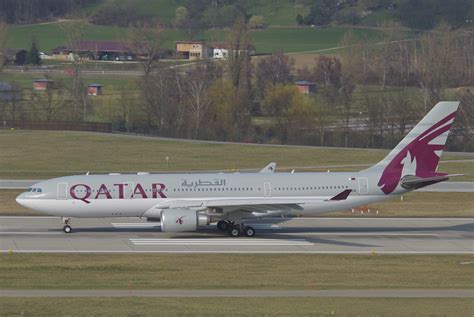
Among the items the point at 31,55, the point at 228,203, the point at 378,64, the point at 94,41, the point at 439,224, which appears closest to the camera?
the point at 228,203

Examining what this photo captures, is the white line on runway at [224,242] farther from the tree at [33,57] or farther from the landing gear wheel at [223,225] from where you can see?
the tree at [33,57]

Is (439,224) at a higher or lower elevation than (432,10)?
lower

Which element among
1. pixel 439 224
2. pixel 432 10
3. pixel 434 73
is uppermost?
pixel 432 10

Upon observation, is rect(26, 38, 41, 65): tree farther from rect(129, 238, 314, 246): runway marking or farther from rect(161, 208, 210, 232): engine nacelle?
rect(129, 238, 314, 246): runway marking

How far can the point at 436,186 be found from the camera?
68.0 m

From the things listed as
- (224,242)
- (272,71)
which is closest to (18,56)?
(272,71)

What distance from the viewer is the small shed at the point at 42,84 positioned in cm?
12671

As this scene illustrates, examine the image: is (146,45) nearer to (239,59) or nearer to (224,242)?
(239,59)

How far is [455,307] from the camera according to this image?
30891 millimetres

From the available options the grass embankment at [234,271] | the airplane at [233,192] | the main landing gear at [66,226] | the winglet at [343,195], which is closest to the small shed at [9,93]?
the main landing gear at [66,226]

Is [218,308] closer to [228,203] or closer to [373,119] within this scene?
[228,203]

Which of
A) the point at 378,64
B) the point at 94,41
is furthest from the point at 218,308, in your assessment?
the point at 94,41

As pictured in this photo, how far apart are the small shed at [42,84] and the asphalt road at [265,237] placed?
75221 millimetres

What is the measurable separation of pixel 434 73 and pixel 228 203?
79.1 metres
